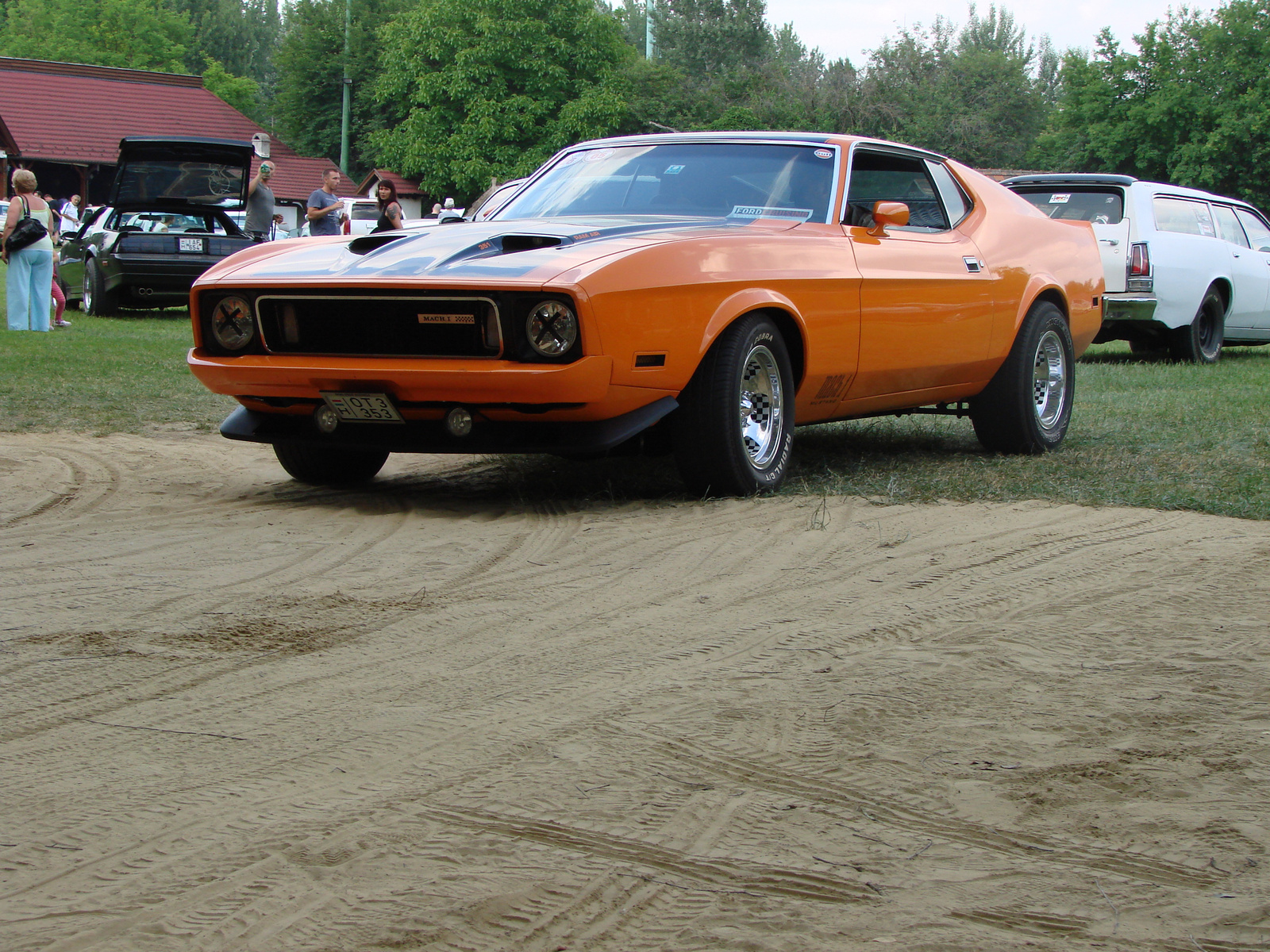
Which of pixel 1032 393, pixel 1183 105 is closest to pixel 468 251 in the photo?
pixel 1032 393

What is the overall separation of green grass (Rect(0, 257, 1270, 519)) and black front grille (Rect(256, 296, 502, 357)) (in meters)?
0.93

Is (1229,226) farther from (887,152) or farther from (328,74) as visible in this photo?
(328,74)

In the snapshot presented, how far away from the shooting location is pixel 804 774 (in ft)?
8.43

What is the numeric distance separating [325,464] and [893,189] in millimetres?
3008

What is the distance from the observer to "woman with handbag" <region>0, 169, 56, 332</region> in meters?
13.1

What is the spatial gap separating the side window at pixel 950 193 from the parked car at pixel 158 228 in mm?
9604

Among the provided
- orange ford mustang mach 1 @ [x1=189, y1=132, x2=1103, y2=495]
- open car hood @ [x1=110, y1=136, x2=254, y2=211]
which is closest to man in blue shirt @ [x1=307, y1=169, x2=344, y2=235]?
open car hood @ [x1=110, y1=136, x2=254, y2=211]

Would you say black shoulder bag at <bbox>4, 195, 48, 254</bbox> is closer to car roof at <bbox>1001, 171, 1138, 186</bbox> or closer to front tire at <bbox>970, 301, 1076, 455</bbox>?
car roof at <bbox>1001, 171, 1138, 186</bbox>

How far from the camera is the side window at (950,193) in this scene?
6.98 m

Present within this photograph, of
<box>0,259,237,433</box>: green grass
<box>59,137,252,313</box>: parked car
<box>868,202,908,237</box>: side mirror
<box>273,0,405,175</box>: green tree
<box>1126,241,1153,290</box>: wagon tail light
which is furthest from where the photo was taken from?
<box>273,0,405,175</box>: green tree

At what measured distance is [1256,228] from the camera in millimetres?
15188

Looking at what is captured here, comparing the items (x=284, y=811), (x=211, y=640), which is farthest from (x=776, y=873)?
(x=211, y=640)

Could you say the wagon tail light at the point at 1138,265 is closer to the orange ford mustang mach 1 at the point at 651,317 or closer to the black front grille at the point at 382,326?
the orange ford mustang mach 1 at the point at 651,317

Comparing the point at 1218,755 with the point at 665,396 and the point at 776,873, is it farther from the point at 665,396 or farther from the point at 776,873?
the point at 665,396
